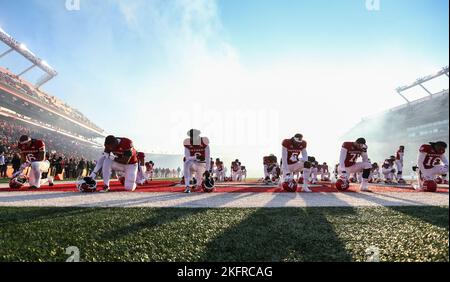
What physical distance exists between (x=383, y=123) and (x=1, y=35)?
55584 mm

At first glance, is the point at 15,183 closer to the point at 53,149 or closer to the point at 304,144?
the point at 304,144

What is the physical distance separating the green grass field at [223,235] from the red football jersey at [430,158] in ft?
22.3

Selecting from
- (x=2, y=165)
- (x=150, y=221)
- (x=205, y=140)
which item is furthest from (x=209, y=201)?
(x=2, y=165)

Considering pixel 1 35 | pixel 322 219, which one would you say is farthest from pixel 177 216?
pixel 1 35

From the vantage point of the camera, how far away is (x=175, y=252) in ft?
8.00

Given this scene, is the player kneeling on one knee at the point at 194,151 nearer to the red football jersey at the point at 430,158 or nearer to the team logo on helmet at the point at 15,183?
the team logo on helmet at the point at 15,183

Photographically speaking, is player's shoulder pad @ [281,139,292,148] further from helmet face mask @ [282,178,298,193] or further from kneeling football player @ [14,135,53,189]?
kneeling football player @ [14,135,53,189]

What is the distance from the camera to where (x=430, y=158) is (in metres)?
10.0

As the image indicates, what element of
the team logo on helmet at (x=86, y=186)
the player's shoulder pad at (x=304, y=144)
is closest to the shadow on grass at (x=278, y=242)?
the team logo on helmet at (x=86, y=186)

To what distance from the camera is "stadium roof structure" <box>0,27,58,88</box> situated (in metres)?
35.6

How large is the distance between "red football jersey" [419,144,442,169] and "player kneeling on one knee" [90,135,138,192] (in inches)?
371

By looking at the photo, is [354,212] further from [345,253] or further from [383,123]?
[383,123]

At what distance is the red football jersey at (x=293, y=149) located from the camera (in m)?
9.49

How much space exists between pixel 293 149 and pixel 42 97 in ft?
137
